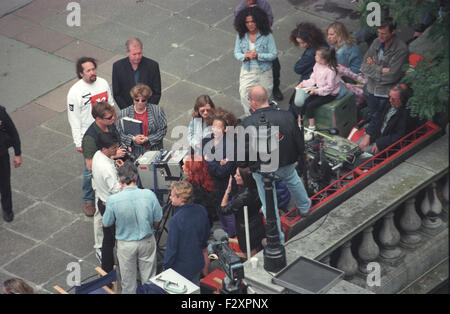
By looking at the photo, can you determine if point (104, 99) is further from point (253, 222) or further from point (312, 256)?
point (312, 256)

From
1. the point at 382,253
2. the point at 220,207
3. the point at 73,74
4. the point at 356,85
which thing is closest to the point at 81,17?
the point at 73,74

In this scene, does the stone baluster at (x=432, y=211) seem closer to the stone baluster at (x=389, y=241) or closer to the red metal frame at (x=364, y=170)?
the stone baluster at (x=389, y=241)

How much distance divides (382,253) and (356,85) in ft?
11.1

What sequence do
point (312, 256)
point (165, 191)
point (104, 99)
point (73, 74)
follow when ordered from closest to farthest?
point (312, 256), point (165, 191), point (104, 99), point (73, 74)

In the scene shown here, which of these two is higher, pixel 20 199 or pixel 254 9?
pixel 254 9

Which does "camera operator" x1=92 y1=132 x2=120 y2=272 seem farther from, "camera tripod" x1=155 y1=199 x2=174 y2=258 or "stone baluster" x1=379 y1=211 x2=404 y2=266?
"stone baluster" x1=379 y1=211 x2=404 y2=266

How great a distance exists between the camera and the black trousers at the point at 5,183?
10.7m

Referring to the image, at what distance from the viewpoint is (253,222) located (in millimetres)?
9438

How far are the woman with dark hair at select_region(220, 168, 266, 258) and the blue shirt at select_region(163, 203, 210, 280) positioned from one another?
470 millimetres

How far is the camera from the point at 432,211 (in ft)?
30.8

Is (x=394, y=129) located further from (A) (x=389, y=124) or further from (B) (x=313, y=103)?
(B) (x=313, y=103)

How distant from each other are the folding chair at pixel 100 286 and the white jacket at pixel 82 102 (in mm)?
2347

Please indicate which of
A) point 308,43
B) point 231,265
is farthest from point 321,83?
point 231,265

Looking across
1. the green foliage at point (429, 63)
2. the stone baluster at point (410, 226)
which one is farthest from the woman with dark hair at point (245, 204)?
the green foliage at point (429, 63)
